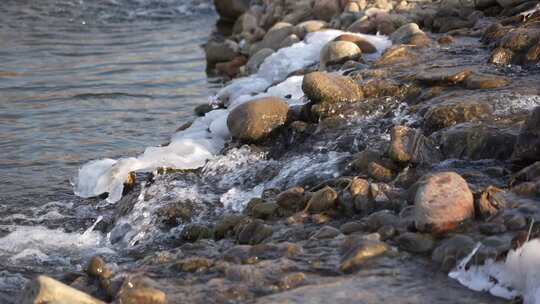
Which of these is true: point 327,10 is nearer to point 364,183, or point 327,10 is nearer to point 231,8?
point 231,8

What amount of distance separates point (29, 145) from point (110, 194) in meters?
Answer: 1.85

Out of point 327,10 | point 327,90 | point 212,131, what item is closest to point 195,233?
point 327,90

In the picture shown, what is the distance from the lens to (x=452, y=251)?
4.18 metres

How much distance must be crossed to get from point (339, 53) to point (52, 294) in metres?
4.89

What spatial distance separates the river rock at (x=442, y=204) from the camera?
14.5 feet

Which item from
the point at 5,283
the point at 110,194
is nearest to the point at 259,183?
the point at 110,194

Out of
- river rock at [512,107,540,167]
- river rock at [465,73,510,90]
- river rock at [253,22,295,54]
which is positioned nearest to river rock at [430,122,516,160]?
river rock at [512,107,540,167]

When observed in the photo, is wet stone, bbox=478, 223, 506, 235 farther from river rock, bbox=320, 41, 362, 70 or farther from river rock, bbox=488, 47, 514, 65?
river rock, bbox=320, 41, 362, 70

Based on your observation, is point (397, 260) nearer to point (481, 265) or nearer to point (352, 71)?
point (481, 265)

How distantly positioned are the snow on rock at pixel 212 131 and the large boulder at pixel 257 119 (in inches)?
10.6

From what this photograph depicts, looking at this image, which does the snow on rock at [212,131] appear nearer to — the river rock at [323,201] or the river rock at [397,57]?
the river rock at [397,57]

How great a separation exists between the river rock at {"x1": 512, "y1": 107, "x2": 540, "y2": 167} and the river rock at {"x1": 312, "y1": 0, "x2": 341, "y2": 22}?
18.3 ft

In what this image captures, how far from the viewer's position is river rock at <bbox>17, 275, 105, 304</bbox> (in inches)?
150

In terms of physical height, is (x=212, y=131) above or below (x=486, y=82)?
below
